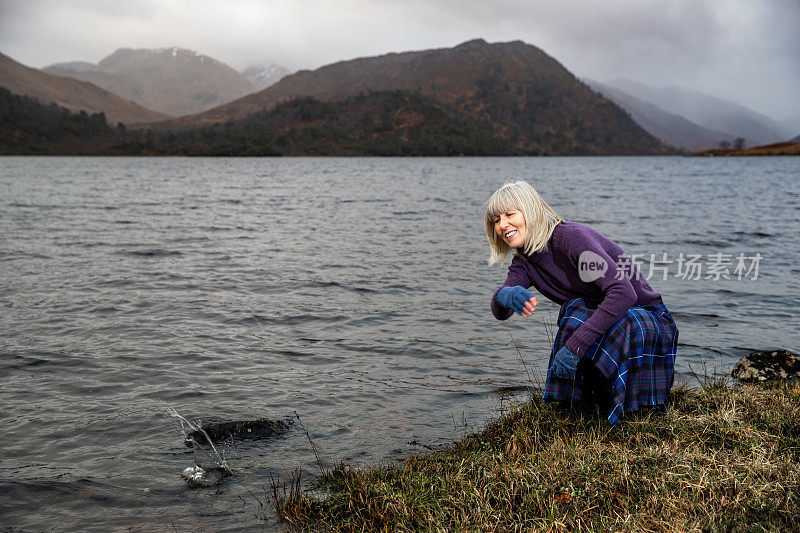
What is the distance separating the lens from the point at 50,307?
1142 cm

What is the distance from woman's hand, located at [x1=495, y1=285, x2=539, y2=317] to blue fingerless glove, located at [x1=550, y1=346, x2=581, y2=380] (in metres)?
0.47

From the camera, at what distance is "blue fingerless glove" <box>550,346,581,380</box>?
5014mm

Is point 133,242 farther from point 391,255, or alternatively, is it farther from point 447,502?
point 447,502

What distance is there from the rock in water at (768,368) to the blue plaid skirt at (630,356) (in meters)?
2.63

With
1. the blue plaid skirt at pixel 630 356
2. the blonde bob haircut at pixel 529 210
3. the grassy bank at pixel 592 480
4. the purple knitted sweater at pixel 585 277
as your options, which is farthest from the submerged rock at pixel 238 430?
the blonde bob haircut at pixel 529 210

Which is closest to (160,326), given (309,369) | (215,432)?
(309,369)

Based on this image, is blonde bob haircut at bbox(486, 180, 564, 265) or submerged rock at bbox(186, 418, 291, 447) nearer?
blonde bob haircut at bbox(486, 180, 564, 265)

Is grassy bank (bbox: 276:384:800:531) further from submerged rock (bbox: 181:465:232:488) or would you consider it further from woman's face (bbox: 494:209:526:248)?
woman's face (bbox: 494:209:526:248)

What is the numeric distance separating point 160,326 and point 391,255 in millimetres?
9431

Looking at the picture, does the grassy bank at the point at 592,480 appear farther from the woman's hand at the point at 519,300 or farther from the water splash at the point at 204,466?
the woman's hand at the point at 519,300

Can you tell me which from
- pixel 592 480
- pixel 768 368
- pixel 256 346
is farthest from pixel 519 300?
pixel 256 346

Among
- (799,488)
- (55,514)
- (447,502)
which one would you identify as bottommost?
(55,514)

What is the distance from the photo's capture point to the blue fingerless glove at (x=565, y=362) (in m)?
5.01

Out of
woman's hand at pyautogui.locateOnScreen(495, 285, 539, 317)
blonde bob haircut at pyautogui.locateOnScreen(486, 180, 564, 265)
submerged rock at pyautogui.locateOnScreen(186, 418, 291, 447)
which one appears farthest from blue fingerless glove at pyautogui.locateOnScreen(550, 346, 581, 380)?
submerged rock at pyautogui.locateOnScreen(186, 418, 291, 447)
